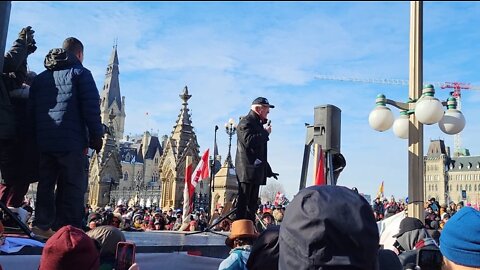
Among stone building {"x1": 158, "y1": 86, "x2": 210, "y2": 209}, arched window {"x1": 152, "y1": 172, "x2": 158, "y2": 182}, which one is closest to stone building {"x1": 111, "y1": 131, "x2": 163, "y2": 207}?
arched window {"x1": 152, "y1": 172, "x2": 158, "y2": 182}

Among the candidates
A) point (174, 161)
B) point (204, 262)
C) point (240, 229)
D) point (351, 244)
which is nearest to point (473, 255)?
point (351, 244)

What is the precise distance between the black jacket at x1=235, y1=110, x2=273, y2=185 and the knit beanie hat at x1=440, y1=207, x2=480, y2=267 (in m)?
5.44

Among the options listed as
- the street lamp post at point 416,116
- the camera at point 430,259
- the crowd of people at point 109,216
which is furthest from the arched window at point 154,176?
the camera at point 430,259

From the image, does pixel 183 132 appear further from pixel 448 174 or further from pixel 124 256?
pixel 448 174

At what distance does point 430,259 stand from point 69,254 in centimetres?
210

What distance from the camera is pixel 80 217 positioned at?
5613mm

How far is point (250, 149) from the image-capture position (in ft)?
25.2

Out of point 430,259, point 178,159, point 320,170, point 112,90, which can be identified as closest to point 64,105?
point 320,170

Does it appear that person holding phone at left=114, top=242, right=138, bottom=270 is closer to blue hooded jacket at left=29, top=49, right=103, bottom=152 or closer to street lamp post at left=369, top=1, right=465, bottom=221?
blue hooded jacket at left=29, top=49, right=103, bottom=152

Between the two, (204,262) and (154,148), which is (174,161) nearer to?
(204,262)

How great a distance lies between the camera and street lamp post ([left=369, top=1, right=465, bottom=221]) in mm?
7887

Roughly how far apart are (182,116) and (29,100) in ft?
121

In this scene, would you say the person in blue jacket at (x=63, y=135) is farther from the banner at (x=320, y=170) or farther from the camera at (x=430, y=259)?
the camera at (x=430, y=259)

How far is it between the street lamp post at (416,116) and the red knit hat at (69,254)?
20.3 ft
